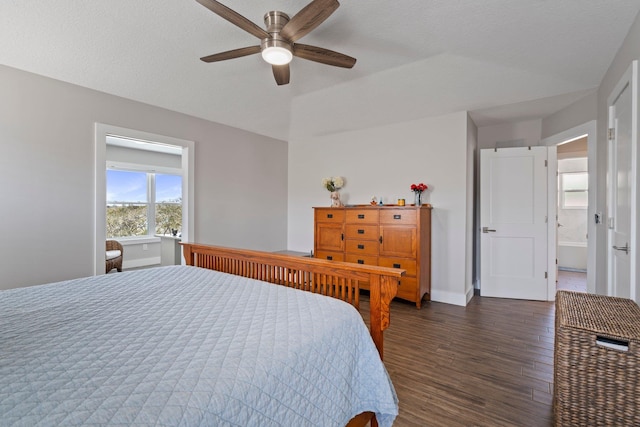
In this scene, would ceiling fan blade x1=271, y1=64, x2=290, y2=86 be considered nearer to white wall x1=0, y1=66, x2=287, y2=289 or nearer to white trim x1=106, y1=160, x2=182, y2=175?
white wall x1=0, y1=66, x2=287, y2=289

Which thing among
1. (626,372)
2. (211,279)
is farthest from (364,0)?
(626,372)

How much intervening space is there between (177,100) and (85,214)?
1.54 m

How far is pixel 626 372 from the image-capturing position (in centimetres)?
135

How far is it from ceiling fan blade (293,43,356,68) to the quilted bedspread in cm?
155

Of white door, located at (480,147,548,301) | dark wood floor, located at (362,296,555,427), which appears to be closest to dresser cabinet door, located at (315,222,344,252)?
dark wood floor, located at (362,296,555,427)

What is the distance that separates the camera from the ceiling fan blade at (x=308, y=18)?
153cm

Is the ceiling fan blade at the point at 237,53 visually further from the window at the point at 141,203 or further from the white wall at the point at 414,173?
the window at the point at 141,203

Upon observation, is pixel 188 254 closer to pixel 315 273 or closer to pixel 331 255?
pixel 315 273

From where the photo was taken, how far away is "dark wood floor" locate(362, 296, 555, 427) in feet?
5.74

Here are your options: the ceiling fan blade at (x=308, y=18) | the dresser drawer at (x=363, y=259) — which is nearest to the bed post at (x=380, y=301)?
the ceiling fan blade at (x=308, y=18)

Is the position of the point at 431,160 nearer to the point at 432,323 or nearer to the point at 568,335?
the point at 432,323

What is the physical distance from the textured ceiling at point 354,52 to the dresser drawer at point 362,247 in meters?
1.69

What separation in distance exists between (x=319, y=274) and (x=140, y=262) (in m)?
5.34

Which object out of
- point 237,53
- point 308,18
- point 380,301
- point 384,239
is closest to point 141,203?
point 384,239
